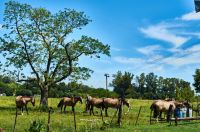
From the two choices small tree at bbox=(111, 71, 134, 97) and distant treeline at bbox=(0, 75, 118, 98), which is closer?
distant treeline at bbox=(0, 75, 118, 98)

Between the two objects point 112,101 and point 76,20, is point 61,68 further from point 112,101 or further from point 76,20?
point 112,101

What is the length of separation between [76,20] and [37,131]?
3473cm

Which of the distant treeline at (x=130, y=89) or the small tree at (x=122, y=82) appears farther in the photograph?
the small tree at (x=122, y=82)

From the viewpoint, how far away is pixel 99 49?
5466cm

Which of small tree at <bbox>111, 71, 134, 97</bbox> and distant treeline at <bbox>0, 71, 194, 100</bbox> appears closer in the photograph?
distant treeline at <bbox>0, 71, 194, 100</bbox>

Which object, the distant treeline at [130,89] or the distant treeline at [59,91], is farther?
the distant treeline at [130,89]

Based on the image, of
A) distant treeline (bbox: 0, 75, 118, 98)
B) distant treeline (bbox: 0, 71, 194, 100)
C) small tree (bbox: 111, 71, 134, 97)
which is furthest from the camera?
small tree (bbox: 111, 71, 134, 97)

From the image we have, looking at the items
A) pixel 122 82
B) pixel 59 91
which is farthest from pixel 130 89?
pixel 59 91

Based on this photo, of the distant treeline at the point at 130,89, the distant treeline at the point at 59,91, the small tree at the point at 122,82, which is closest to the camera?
the distant treeline at the point at 59,91

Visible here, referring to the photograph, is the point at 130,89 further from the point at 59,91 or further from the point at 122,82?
the point at 59,91

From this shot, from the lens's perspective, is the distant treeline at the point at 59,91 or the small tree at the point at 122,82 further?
the small tree at the point at 122,82

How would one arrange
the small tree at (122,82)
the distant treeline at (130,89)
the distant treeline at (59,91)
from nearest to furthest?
the distant treeline at (59,91), the distant treeline at (130,89), the small tree at (122,82)

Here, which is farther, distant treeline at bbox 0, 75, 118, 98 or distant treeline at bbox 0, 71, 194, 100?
distant treeline at bbox 0, 71, 194, 100

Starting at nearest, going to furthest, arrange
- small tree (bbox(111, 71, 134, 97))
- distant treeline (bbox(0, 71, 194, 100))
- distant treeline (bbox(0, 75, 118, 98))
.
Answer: distant treeline (bbox(0, 75, 118, 98)) → distant treeline (bbox(0, 71, 194, 100)) → small tree (bbox(111, 71, 134, 97))
